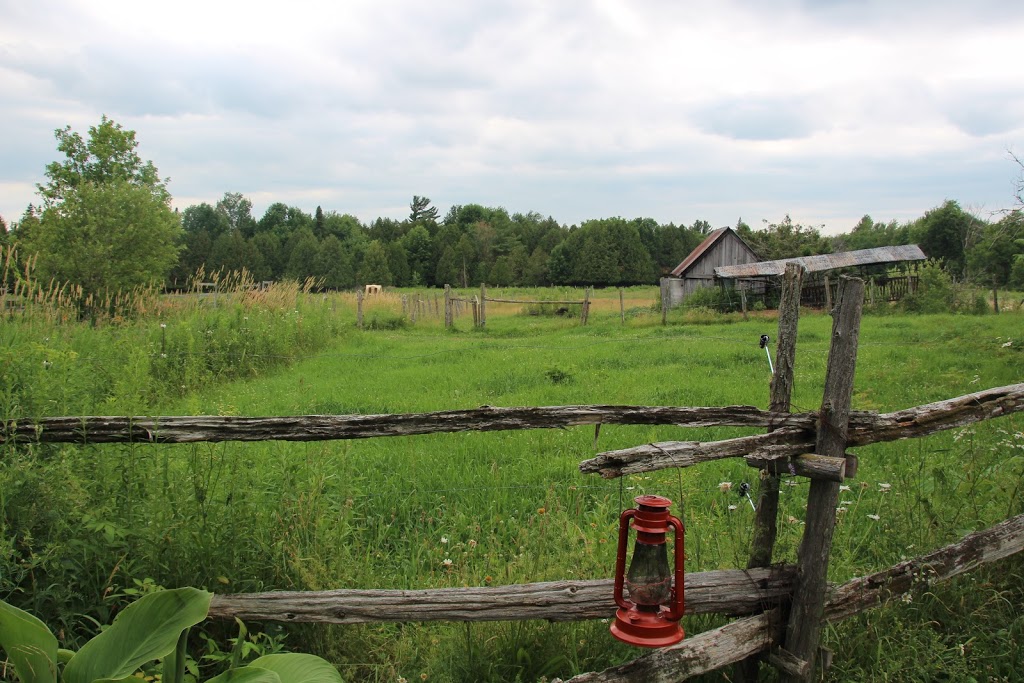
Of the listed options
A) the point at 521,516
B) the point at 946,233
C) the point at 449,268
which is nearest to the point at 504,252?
the point at 449,268

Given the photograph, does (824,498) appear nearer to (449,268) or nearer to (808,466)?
(808,466)

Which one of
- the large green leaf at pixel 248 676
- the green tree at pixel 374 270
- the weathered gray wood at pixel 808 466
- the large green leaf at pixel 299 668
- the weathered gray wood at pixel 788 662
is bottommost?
the weathered gray wood at pixel 788 662

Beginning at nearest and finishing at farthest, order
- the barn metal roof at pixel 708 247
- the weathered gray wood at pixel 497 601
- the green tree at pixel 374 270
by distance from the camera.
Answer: the weathered gray wood at pixel 497 601, the barn metal roof at pixel 708 247, the green tree at pixel 374 270

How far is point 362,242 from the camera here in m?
93.9

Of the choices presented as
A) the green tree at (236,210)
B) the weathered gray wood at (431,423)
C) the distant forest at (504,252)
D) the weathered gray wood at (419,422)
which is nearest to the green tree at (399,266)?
the distant forest at (504,252)

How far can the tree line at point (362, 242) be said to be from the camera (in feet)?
84.1

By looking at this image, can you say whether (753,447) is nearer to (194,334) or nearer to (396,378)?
(396,378)

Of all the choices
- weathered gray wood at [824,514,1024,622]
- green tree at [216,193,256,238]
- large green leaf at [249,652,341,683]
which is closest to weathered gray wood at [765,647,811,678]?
weathered gray wood at [824,514,1024,622]

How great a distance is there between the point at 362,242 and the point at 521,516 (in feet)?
303

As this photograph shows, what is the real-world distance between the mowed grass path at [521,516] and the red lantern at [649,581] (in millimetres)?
935

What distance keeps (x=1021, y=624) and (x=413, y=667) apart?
10.1 ft

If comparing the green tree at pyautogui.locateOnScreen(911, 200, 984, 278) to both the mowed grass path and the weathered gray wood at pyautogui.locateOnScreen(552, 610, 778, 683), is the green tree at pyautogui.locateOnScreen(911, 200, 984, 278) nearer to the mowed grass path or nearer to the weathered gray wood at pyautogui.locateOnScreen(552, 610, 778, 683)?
the mowed grass path

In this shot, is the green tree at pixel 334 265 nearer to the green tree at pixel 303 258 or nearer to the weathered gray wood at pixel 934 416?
the green tree at pixel 303 258

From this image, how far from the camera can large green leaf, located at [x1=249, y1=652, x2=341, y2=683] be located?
256 centimetres
